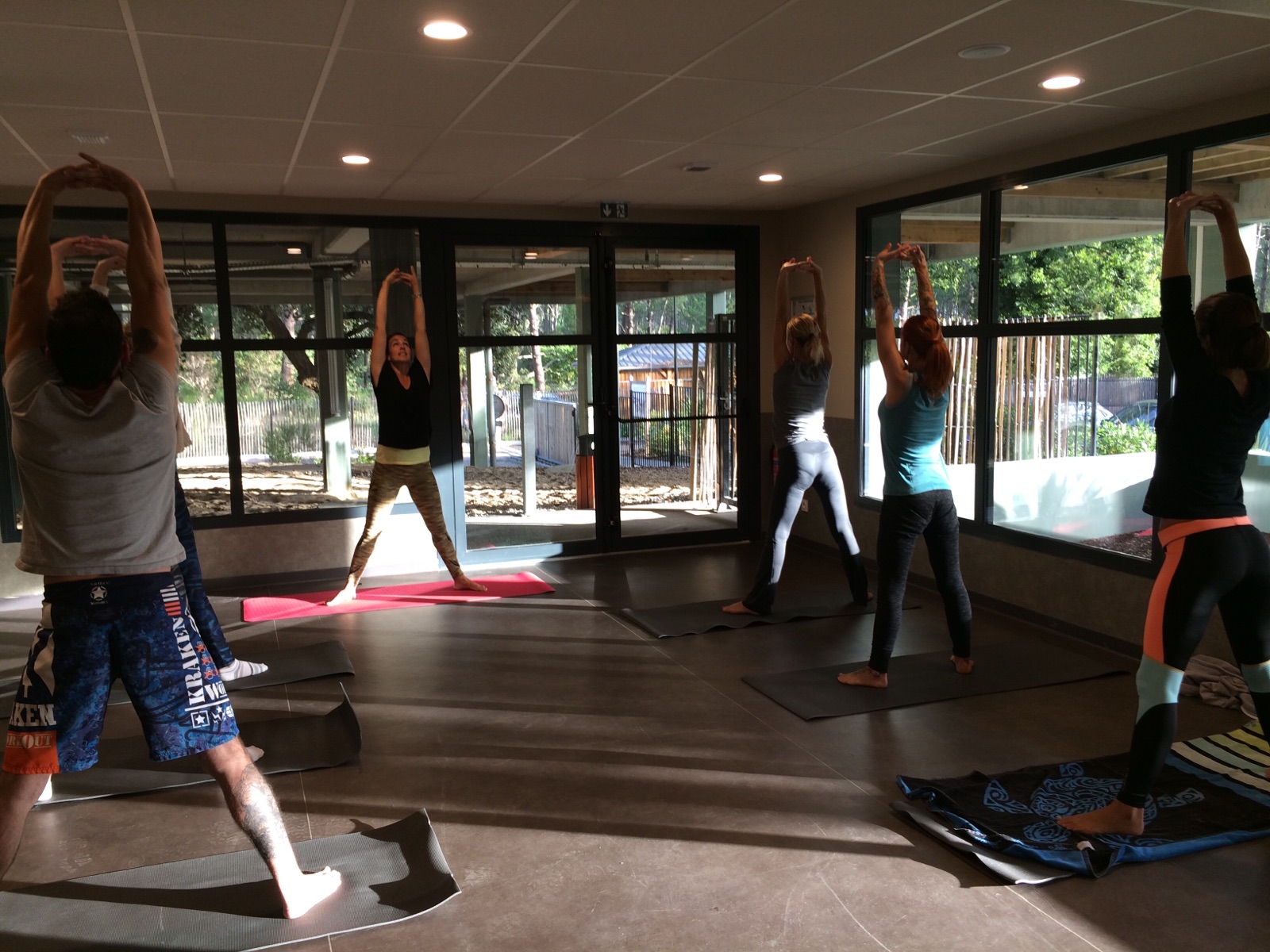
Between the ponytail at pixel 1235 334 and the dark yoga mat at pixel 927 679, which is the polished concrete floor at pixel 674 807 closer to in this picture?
the dark yoga mat at pixel 927 679

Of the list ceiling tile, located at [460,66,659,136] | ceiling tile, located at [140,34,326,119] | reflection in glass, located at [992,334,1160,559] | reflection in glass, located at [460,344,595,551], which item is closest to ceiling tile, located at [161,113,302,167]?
ceiling tile, located at [140,34,326,119]

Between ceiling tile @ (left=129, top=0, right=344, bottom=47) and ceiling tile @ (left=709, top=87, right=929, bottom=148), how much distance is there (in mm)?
1836

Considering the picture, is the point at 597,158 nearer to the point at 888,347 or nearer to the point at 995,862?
the point at 888,347

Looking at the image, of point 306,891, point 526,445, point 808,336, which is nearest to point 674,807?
point 306,891

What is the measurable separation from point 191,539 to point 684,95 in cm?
255

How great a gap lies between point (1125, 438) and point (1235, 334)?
2122 millimetres

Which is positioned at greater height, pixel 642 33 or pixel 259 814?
pixel 642 33

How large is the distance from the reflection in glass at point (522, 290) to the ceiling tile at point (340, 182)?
823 mm

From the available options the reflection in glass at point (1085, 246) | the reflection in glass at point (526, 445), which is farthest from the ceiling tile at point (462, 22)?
the reflection in glass at point (526, 445)

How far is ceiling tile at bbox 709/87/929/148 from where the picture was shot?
3896 mm

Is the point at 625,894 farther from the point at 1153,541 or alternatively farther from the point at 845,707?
the point at 1153,541

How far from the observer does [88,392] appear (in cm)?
227

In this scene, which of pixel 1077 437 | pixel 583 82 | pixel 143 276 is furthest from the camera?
pixel 1077 437

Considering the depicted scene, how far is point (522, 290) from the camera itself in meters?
6.70
